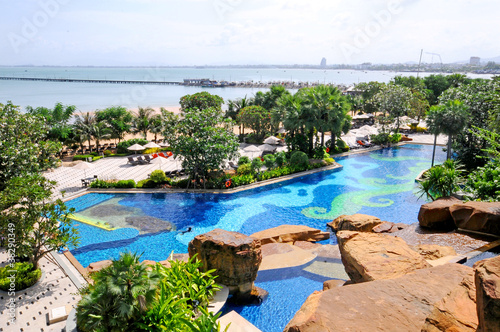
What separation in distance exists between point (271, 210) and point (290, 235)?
482 centimetres

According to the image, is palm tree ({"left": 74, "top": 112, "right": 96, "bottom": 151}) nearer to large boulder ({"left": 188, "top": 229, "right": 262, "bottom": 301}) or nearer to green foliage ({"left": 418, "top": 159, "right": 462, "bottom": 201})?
large boulder ({"left": 188, "top": 229, "right": 262, "bottom": 301})

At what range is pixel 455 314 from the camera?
485 centimetres

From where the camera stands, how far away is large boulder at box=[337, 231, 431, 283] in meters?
→ 8.53

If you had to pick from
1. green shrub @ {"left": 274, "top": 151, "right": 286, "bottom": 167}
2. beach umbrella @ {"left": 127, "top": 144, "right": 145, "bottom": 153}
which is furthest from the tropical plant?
green shrub @ {"left": 274, "top": 151, "right": 286, "bottom": 167}

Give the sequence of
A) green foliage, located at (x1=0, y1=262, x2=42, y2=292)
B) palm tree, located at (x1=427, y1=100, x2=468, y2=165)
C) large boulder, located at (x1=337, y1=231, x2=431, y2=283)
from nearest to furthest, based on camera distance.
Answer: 1. large boulder, located at (x1=337, y1=231, x2=431, y2=283)
2. green foliage, located at (x1=0, y1=262, x2=42, y2=292)
3. palm tree, located at (x1=427, y1=100, x2=468, y2=165)

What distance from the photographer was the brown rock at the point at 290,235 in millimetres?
17797

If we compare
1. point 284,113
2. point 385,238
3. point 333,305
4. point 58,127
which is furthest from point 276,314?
point 58,127

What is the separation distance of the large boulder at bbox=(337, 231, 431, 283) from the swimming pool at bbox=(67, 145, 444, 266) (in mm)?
10128

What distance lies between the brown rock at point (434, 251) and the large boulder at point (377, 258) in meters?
3.01

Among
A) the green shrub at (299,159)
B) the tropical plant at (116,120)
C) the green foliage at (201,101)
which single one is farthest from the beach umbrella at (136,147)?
the green shrub at (299,159)

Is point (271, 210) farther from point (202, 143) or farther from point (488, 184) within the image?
point (488, 184)

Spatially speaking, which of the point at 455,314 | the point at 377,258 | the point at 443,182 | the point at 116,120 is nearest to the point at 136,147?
the point at 116,120

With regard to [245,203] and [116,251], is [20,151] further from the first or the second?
[245,203]

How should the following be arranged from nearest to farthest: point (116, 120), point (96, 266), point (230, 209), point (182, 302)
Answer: point (182, 302) → point (96, 266) → point (230, 209) → point (116, 120)
